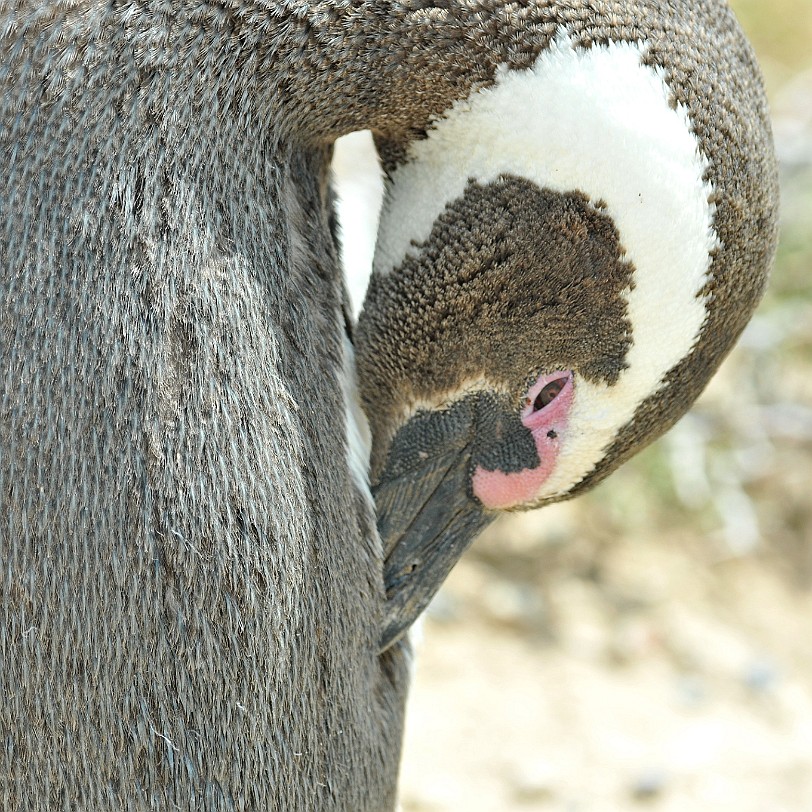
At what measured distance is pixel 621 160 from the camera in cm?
128

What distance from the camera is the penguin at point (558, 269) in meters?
1.28

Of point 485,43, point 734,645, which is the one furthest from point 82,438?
point 734,645

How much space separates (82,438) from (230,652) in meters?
0.30

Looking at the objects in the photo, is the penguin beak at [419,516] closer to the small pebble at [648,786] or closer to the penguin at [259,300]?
the penguin at [259,300]

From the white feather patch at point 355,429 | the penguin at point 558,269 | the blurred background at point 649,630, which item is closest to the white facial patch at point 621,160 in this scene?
the penguin at point 558,269

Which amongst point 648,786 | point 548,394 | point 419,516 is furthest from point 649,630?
point 548,394

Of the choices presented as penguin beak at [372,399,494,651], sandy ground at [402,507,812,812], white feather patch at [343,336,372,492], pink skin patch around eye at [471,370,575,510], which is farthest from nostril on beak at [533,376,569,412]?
sandy ground at [402,507,812,812]

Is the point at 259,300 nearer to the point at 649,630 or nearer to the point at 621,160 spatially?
the point at 621,160

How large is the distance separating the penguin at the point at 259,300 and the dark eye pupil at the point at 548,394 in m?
0.01

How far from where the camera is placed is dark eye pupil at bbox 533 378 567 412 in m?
1.45

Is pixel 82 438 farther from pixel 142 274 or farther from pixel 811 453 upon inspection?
pixel 811 453

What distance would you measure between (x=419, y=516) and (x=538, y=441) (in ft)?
0.71

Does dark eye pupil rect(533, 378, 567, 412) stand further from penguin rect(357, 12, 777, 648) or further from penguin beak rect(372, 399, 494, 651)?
penguin beak rect(372, 399, 494, 651)

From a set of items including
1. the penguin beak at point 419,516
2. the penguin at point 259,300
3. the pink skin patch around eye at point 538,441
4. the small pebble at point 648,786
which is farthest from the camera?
the small pebble at point 648,786
